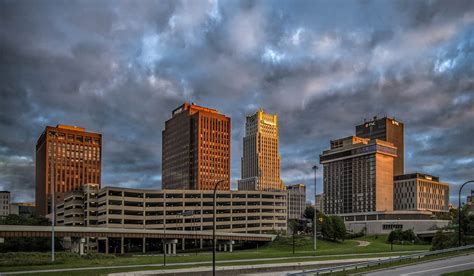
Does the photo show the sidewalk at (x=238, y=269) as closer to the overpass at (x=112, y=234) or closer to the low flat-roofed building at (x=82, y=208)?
the overpass at (x=112, y=234)

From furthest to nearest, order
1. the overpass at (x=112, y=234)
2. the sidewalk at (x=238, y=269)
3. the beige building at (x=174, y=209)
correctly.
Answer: the beige building at (x=174, y=209), the overpass at (x=112, y=234), the sidewalk at (x=238, y=269)

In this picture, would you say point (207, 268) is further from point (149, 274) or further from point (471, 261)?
point (471, 261)

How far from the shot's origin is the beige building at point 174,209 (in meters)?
154

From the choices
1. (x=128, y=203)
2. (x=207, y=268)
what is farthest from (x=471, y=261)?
(x=128, y=203)

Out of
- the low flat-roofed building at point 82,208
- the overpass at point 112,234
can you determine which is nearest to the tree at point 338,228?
the overpass at point 112,234

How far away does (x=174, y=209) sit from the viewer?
533 feet

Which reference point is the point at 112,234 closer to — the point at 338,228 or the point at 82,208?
the point at 338,228

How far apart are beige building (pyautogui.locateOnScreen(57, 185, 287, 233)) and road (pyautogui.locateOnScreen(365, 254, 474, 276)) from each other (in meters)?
109

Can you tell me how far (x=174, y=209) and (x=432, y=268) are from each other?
12912 centimetres

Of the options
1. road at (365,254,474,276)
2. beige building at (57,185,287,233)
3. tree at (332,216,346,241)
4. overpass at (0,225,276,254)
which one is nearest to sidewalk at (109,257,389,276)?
road at (365,254,474,276)

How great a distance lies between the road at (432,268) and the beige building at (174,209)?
109 meters

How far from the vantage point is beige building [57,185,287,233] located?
154 meters

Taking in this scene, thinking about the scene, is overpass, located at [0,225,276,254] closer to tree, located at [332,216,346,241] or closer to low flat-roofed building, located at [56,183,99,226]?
tree, located at [332,216,346,241]

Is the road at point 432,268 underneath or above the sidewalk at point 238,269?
above
